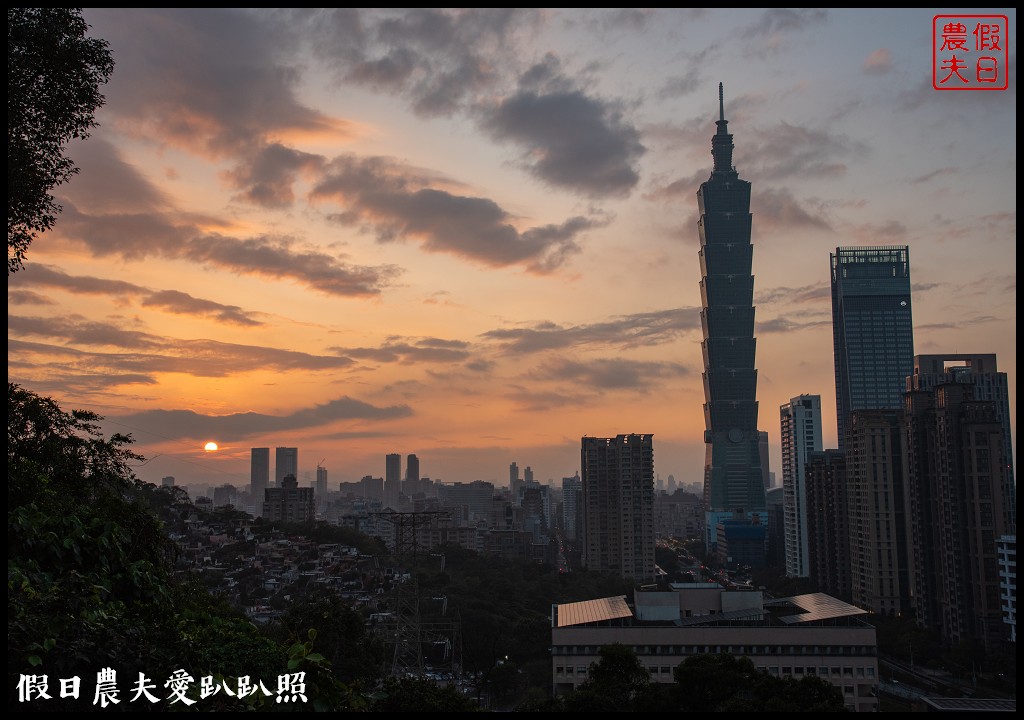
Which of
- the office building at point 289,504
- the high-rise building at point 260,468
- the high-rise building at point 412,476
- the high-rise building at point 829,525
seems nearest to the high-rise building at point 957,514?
the high-rise building at point 829,525

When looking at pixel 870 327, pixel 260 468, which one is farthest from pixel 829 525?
pixel 260 468

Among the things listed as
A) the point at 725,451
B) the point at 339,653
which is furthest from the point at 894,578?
the point at 725,451

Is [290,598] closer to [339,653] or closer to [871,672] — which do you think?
[339,653]

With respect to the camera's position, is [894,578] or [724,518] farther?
[724,518]

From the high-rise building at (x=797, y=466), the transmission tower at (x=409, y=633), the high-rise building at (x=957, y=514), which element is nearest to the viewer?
the transmission tower at (x=409, y=633)

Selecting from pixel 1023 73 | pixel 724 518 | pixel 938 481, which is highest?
pixel 1023 73

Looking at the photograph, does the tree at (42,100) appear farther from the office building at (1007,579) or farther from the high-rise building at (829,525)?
the high-rise building at (829,525)
